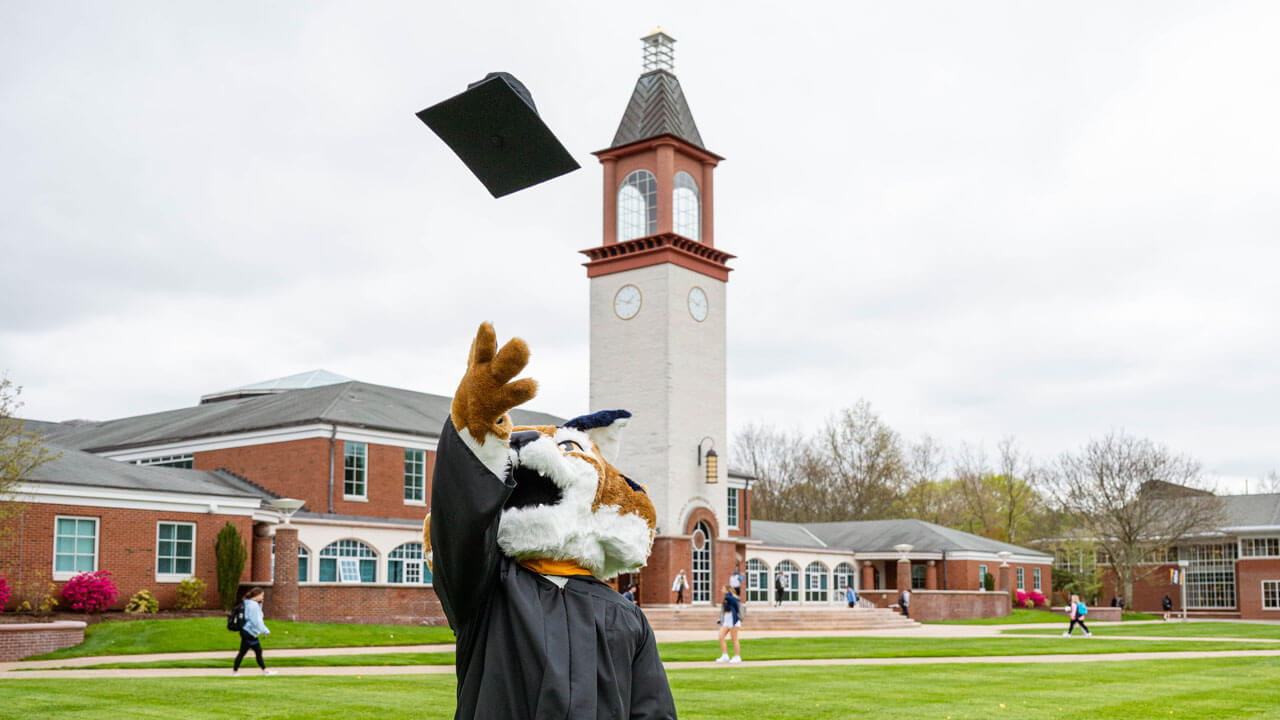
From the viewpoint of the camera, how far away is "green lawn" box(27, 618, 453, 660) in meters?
22.2

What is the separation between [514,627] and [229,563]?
28.0 meters

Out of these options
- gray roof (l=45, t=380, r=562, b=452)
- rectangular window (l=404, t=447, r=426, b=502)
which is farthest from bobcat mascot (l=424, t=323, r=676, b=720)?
rectangular window (l=404, t=447, r=426, b=502)

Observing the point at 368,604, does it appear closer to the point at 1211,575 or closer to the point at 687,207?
the point at 687,207

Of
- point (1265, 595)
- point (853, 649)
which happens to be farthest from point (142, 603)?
point (1265, 595)

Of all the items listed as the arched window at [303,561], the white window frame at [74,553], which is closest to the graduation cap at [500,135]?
the white window frame at [74,553]

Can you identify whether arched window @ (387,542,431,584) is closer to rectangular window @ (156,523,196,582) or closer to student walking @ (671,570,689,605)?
rectangular window @ (156,523,196,582)

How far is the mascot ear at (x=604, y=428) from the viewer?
14.6 ft

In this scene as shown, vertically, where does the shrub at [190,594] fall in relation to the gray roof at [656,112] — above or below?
below

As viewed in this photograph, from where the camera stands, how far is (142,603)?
92.6ft

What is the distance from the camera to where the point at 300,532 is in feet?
107

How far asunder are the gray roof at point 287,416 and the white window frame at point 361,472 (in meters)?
0.60

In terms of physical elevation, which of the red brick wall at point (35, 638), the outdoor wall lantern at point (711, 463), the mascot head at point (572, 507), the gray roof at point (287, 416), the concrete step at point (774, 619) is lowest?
the concrete step at point (774, 619)

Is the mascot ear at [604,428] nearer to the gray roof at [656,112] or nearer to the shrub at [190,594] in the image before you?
the shrub at [190,594]

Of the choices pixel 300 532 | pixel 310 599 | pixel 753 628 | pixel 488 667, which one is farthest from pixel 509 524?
pixel 753 628
